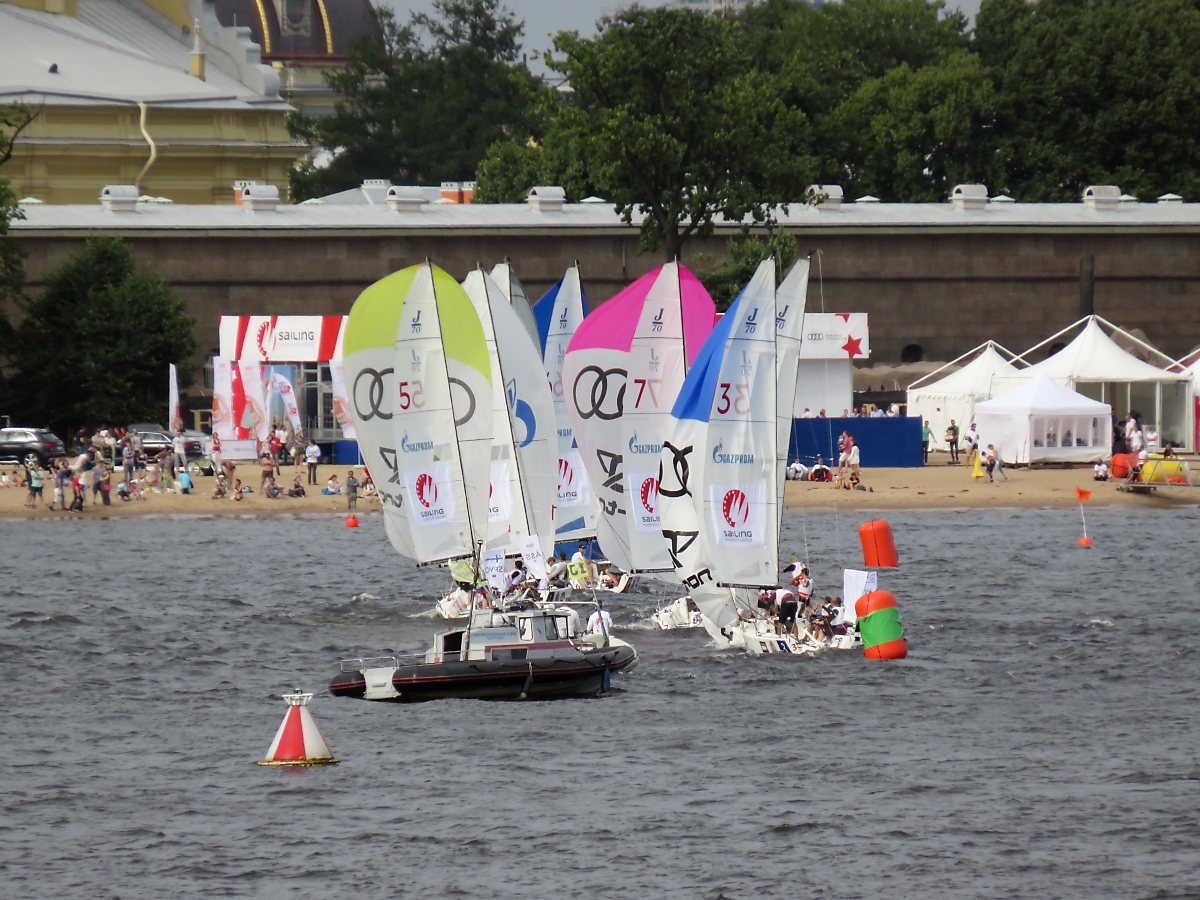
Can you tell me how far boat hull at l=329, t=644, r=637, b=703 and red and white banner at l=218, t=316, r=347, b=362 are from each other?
117 feet

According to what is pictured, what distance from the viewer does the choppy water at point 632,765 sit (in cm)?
2428

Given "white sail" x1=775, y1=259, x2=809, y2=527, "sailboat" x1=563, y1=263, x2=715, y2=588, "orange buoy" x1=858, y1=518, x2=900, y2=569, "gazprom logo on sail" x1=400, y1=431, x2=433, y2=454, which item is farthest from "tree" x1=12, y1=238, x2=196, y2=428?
"white sail" x1=775, y1=259, x2=809, y2=527

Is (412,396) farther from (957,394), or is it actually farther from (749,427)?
(957,394)

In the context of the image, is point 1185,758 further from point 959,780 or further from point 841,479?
point 841,479

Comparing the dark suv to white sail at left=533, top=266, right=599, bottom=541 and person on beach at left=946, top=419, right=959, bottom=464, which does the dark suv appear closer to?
white sail at left=533, top=266, right=599, bottom=541

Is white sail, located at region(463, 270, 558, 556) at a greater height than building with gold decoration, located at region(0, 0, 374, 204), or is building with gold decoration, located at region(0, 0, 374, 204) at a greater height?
building with gold decoration, located at region(0, 0, 374, 204)

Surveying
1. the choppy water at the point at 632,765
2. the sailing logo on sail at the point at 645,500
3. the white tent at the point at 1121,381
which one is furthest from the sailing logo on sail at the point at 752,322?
the white tent at the point at 1121,381

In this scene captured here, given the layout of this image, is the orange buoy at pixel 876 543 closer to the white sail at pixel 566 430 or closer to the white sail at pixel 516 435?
the white sail at pixel 566 430

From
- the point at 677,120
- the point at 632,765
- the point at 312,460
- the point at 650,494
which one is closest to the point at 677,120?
the point at 677,120

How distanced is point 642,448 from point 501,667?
8439 mm

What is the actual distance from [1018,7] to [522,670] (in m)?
84.9

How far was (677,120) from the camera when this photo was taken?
73750 millimetres

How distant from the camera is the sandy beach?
6000cm

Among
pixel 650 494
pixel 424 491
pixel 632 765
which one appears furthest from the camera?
pixel 650 494
